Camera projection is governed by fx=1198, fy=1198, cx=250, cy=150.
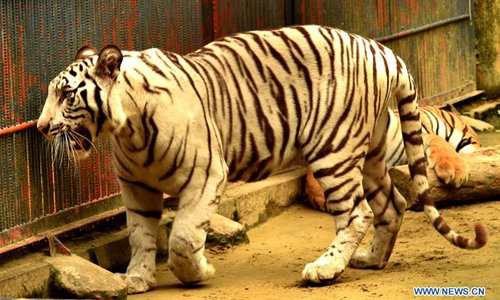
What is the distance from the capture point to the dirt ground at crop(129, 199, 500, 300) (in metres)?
6.47

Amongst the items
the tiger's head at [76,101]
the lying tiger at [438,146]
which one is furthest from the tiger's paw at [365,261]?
the tiger's head at [76,101]

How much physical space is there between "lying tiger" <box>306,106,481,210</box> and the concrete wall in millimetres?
2169

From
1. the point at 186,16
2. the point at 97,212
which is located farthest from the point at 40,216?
the point at 186,16

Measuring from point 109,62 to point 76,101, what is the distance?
0.90ft

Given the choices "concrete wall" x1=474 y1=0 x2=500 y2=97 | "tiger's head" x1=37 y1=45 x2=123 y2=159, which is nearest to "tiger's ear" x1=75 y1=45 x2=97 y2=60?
"tiger's head" x1=37 y1=45 x2=123 y2=159

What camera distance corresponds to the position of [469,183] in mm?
8430

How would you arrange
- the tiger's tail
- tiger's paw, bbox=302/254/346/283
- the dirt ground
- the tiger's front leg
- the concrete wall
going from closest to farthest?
the dirt ground, tiger's paw, bbox=302/254/346/283, the tiger's front leg, the tiger's tail, the concrete wall

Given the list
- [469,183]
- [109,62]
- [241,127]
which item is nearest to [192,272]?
[241,127]

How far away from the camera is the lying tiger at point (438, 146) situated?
27.4 ft

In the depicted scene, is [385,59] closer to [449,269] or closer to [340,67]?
[340,67]

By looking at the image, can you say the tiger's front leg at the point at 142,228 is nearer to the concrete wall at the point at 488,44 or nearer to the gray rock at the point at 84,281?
the gray rock at the point at 84,281

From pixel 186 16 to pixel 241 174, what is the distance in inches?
58.3

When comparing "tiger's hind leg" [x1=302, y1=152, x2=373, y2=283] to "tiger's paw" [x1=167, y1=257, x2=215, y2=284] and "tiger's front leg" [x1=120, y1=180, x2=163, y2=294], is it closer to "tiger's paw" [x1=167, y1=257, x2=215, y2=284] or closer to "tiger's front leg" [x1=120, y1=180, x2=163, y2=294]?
"tiger's paw" [x1=167, y1=257, x2=215, y2=284]

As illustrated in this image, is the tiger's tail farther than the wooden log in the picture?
No
